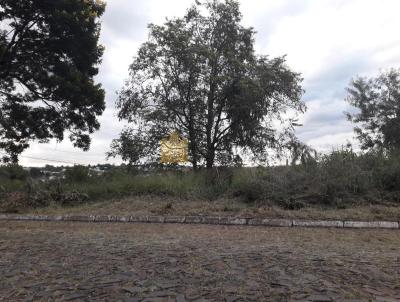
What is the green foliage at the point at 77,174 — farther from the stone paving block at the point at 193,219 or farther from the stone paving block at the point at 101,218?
the stone paving block at the point at 193,219

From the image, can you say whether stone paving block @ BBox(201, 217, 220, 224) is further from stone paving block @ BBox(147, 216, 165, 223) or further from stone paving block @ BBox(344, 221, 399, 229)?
stone paving block @ BBox(344, 221, 399, 229)

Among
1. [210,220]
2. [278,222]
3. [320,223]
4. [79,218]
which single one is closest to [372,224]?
[320,223]

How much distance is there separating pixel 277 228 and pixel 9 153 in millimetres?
15138

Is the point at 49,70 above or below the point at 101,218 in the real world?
above

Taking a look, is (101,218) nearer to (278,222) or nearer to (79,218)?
(79,218)

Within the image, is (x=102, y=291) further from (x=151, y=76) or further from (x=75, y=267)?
(x=151, y=76)

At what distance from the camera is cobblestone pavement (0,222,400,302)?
366 centimetres

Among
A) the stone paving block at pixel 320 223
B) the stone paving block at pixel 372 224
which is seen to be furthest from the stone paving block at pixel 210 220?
the stone paving block at pixel 372 224

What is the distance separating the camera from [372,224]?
800cm

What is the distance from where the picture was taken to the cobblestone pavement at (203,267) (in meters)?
3.66

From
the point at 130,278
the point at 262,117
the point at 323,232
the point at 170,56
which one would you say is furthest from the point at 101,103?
the point at 130,278

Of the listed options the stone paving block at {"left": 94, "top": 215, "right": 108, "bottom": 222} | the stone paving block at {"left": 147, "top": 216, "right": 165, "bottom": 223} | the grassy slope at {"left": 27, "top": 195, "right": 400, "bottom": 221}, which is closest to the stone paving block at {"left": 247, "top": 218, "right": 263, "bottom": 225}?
the grassy slope at {"left": 27, "top": 195, "right": 400, "bottom": 221}

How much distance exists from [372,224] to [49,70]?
1515 cm

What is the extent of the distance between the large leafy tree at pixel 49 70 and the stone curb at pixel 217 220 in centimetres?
789
